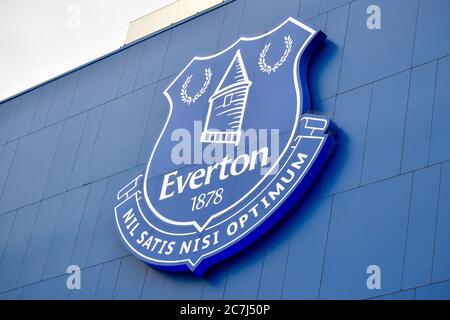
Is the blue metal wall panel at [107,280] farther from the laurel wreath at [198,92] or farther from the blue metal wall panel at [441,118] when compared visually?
the blue metal wall panel at [441,118]

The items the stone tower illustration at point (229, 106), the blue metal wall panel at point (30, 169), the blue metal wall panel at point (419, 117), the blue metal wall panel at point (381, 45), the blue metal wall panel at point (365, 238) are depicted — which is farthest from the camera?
the blue metal wall panel at point (30, 169)

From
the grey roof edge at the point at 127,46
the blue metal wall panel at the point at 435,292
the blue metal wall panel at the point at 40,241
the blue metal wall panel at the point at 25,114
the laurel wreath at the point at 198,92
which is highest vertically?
the grey roof edge at the point at 127,46

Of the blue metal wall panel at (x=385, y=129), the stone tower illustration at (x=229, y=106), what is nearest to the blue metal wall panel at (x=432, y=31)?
the blue metal wall panel at (x=385, y=129)

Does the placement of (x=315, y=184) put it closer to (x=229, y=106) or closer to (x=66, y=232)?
(x=229, y=106)

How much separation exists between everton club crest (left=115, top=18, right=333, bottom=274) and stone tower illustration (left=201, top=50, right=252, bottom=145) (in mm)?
15

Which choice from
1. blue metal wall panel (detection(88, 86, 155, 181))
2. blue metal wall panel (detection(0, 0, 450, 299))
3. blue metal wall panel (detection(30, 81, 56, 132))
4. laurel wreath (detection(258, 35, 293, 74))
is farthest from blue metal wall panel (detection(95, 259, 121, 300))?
blue metal wall panel (detection(30, 81, 56, 132))

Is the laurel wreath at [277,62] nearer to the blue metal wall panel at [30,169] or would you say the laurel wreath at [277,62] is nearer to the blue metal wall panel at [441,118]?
the blue metal wall panel at [441,118]

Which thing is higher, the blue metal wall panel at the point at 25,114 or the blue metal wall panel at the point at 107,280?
the blue metal wall panel at the point at 25,114

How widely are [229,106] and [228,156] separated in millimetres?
838

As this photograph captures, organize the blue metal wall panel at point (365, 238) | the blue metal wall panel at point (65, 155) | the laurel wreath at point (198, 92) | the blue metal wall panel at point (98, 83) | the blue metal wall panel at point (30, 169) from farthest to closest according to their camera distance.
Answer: the blue metal wall panel at point (98, 83) < the blue metal wall panel at point (30, 169) < the blue metal wall panel at point (65, 155) < the laurel wreath at point (198, 92) < the blue metal wall panel at point (365, 238)

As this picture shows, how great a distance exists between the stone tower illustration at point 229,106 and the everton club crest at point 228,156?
15 millimetres

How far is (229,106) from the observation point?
12203 mm

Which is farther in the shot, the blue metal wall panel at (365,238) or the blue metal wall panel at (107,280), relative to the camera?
the blue metal wall panel at (107,280)

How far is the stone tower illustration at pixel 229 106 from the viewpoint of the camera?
11930 millimetres
